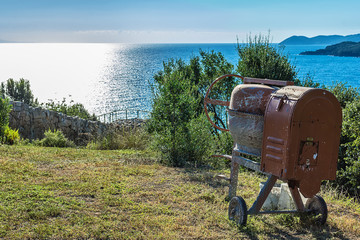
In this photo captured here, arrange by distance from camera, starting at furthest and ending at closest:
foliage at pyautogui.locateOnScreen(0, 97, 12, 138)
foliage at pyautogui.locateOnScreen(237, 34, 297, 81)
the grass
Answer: foliage at pyautogui.locateOnScreen(237, 34, 297, 81) → foliage at pyautogui.locateOnScreen(0, 97, 12, 138) → the grass

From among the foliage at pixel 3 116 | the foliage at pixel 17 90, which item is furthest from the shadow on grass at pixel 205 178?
the foliage at pixel 17 90

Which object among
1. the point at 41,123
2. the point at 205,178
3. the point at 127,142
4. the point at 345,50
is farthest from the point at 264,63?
the point at 345,50

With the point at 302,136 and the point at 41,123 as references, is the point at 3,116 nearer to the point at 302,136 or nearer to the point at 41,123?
the point at 41,123

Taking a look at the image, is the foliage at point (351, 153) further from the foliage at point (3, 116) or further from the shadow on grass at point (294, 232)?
the foliage at point (3, 116)

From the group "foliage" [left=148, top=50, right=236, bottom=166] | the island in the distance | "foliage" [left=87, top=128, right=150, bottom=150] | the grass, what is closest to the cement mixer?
the grass

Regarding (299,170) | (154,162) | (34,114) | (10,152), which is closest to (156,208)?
(299,170)

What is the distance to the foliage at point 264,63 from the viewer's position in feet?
45.1

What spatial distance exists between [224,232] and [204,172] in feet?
10.6

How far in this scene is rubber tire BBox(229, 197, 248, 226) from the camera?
4.94m

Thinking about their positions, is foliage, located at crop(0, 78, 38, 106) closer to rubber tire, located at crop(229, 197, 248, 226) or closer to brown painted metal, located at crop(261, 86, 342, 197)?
rubber tire, located at crop(229, 197, 248, 226)

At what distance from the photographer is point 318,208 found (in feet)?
17.1

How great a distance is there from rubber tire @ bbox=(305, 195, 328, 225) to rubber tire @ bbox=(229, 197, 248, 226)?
1.13 metres

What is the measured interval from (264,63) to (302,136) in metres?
9.95

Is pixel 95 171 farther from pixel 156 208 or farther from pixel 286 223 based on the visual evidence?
pixel 286 223
